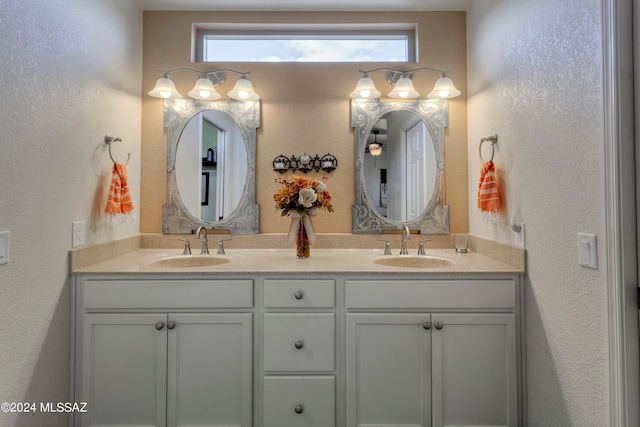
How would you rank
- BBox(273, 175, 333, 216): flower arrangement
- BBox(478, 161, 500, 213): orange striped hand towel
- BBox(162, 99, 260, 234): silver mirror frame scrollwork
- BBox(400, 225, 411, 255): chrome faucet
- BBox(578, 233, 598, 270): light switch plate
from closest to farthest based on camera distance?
BBox(578, 233, 598, 270): light switch plate, BBox(478, 161, 500, 213): orange striped hand towel, BBox(273, 175, 333, 216): flower arrangement, BBox(400, 225, 411, 255): chrome faucet, BBox(162, 99, 260, 234): silver mirror frame scrollwork

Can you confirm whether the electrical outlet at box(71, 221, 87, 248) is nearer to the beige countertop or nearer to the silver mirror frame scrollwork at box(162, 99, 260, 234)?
the beige countertop

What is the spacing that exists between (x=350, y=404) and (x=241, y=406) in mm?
470

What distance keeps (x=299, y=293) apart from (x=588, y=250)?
1.04 m

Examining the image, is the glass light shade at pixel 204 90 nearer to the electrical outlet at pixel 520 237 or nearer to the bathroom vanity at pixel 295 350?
the bathroom vanity at pixel 295 350

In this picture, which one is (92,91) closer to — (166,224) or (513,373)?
(166,224)

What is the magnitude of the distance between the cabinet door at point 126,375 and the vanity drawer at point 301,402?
0.46 meters

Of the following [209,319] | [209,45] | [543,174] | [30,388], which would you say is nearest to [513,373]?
[543,174]

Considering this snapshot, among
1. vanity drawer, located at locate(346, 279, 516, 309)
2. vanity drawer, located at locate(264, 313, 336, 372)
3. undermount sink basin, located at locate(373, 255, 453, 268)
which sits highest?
undermount sink basin, located at locate(373, 255, 453, 268)

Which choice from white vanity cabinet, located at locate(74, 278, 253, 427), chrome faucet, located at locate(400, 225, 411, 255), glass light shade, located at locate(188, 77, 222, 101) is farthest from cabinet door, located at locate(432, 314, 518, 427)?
glass light shade, located at locate(188, 77, 222, 101)

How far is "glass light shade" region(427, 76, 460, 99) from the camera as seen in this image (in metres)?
1.97

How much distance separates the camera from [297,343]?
146 cm

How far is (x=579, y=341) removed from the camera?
1138mm

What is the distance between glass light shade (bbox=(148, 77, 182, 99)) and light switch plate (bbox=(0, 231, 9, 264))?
45.7 inches

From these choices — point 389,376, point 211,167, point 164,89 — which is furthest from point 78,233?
point 389,376
